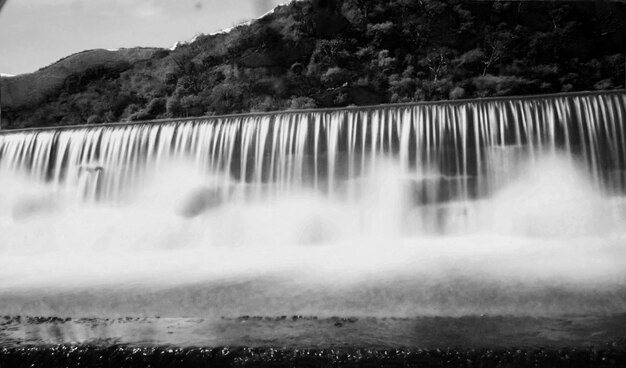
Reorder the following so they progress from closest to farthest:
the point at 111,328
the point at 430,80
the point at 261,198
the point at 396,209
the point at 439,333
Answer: the point at 439,333, the point at 111,328, the point at 396,209, the point at 261,198, the point at 430,80

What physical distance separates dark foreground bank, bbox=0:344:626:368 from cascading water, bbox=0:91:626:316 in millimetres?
1401

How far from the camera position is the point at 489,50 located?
19578 mm

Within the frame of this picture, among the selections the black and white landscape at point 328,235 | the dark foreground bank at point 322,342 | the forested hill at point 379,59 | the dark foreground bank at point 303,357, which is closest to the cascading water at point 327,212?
the black and white landscape at point 328,235

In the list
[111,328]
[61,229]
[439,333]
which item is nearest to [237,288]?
[111,328]

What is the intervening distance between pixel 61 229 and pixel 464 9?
51.9 feet

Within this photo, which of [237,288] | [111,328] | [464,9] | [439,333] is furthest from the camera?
[464,9]

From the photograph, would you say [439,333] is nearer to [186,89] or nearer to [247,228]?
[247,228]

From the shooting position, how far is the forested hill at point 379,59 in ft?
61.1

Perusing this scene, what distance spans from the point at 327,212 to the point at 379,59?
11.6 meters

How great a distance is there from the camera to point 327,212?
975cm

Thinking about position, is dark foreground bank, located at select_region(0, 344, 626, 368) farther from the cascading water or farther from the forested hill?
the forested hill

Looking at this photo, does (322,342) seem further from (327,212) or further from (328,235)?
(327,212)

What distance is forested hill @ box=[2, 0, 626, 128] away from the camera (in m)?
18.6

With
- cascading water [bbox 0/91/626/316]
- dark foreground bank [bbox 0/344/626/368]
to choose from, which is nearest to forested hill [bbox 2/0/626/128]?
cascading water [bbox 0/91/626/316]
